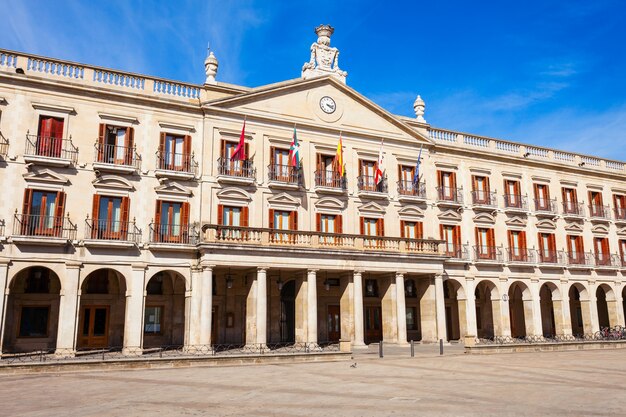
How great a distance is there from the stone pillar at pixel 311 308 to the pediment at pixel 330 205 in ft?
16.7

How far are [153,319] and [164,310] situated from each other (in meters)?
0.78

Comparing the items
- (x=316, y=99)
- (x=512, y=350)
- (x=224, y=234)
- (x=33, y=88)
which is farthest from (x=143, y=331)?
(x=512, y=350)

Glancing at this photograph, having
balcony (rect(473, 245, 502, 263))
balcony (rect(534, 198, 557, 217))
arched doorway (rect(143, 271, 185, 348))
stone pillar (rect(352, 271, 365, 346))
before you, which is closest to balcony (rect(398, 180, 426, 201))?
balcony (rect(473, 245, 502, 263))

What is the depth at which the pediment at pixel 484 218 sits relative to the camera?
3994cm

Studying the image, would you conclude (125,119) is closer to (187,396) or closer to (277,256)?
(277,256)

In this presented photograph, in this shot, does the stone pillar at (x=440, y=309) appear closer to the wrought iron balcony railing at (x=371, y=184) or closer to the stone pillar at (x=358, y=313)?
the stone pillar at (x=358, y=313)

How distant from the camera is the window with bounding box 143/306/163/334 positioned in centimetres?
3159

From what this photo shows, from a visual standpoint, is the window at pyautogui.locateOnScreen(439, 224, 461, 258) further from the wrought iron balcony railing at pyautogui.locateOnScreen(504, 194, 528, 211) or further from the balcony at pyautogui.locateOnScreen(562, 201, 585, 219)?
the balcony at pyautogui.locateOnScreen(562, 201, 585, 219)

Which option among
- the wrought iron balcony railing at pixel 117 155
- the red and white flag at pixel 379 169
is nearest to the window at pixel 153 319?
the wrought iron balcony railing at pixel 117 155

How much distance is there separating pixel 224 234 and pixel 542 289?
2802 cm

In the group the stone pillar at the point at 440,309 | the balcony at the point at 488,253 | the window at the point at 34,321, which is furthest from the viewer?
the balcony at the point at 488,253

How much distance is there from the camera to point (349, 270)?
31781 millimetres

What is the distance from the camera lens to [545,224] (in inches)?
1677

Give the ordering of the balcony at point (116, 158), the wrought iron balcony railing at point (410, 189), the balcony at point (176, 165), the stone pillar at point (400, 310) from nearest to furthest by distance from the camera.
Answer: the balcony at point (116, 158), the balcony at point (176, 165), the stone pillar at point (400, 310), the wrought iron balcony railing at point (410, 189)
